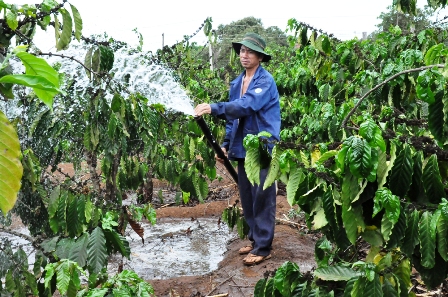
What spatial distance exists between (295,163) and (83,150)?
333 cm

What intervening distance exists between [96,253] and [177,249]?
3277 mm

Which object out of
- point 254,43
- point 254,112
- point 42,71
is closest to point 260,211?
point 254,112

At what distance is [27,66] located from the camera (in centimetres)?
80

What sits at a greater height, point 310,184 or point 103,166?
point 310,184

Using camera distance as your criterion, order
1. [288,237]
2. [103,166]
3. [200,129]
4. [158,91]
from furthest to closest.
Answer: [288,237], [158,91], [103,166], [200,129]

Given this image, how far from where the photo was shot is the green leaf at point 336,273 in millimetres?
1770

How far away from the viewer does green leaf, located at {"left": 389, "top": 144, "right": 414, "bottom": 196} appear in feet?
5.41

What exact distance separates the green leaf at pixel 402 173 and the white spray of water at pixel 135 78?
2.09 metres

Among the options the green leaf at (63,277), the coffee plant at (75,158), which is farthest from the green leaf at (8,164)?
the green leaf at (63,277)

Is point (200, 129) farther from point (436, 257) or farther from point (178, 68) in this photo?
point (178, 68)

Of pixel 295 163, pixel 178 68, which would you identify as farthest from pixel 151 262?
pixel 295 163

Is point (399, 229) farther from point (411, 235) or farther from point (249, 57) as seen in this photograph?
point (249, 57)

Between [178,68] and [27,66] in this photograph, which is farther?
[178,68]

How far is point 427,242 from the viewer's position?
1591 mm
